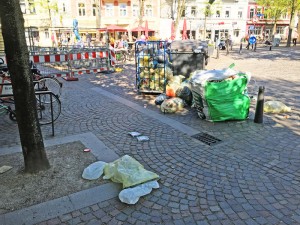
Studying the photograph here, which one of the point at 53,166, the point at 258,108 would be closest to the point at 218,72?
the point at 258,108

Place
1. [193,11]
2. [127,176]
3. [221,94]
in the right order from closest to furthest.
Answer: [127,176], [221,94], [193,11]

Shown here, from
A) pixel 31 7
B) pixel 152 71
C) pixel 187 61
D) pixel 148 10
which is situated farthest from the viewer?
pixel 148 10

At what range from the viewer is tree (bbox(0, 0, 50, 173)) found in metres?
3.34

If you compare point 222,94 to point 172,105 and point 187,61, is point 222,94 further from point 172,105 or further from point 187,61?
point 187,61

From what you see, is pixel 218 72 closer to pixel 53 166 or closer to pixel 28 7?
pixel 53 166

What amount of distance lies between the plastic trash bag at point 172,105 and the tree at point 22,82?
364cm

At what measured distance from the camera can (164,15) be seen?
1763 inches

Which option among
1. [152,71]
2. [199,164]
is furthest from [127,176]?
[152,71]

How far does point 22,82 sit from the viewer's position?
3541mm

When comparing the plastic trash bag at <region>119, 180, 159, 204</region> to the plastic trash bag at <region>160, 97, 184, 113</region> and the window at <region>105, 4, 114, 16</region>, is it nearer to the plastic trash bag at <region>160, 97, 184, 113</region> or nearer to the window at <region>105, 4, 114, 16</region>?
the plastic trash bag at <region>160, 97, 184, 113</region>

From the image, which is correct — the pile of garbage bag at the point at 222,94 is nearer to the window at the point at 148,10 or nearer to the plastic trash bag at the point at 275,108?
the plastic trash bag at the point at 275,108

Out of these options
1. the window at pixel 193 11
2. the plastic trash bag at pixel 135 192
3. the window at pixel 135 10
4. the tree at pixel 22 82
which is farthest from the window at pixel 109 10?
the plastic trash bag at pixel 135 192

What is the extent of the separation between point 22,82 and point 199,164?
2.81 metres

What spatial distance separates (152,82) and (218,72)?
3.00 metres
